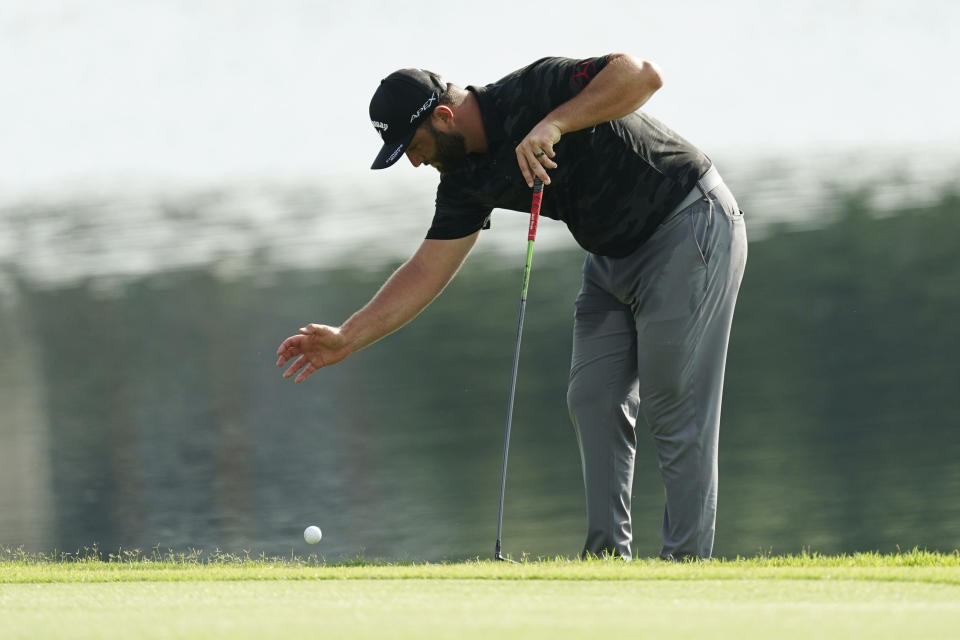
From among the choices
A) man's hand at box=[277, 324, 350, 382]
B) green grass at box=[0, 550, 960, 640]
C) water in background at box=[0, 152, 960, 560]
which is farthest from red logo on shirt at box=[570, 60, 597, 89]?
water in background at box=[0, 152, 960, 560]

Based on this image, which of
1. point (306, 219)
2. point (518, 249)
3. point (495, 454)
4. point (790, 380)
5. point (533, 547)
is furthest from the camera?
point (306, 219)

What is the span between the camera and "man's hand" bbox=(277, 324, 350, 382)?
6023 mm

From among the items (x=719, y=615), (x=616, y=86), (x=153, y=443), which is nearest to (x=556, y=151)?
(x=616, y=86)

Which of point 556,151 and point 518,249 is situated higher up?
point 556,151

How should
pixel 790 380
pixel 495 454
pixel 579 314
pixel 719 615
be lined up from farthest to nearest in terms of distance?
pixel 790 380
pixel 495 454
pixel 579 314
pixel 719 615

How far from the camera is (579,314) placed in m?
6.11

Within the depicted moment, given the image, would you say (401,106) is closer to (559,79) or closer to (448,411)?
(559,79)

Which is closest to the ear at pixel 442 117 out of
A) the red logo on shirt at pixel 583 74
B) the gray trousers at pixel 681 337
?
the red logo on shirt at pixel 583 74

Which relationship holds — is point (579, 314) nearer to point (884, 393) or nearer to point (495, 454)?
point (495, 454)

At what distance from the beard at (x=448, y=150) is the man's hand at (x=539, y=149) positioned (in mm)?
317

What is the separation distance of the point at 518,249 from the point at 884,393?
20.1 meters

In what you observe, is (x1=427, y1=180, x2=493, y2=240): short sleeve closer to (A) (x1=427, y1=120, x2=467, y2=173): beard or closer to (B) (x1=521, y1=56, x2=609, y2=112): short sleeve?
(A) (x1=427, y1=120, x2=467, y2=173): beard

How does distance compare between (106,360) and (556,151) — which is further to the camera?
(106,360)

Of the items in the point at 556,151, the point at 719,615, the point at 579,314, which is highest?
the point at 556,151
